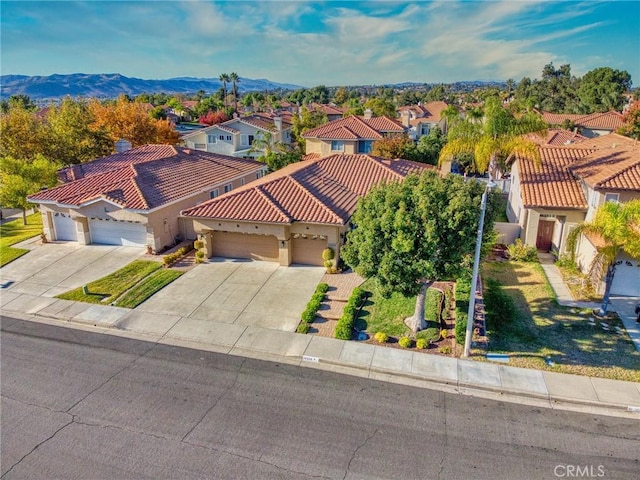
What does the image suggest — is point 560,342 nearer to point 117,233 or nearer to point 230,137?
point 117,233

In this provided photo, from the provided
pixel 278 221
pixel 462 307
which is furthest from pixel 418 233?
pixel 278 221

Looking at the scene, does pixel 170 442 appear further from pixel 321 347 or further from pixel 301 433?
pixel 321 347

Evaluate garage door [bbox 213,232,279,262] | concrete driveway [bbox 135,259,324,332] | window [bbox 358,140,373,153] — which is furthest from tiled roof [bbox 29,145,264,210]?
window [bbox 358,140,373,153]

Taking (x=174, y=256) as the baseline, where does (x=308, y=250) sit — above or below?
above

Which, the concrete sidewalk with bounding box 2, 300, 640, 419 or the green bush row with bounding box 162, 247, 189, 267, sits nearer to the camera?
the concrete sidewalk with bounding box 2, 300, 640, 419

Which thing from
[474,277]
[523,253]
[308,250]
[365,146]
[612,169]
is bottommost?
[523,253]

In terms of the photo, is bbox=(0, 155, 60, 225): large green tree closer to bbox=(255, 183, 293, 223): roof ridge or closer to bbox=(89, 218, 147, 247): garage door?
bbox=(89, 218, 147, 247): garage door
